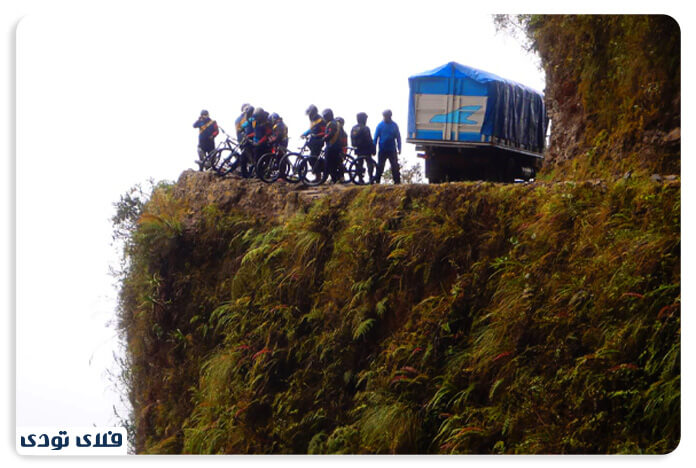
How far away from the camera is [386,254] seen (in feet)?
31.6

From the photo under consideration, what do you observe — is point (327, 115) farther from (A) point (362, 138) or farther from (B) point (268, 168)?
(B) point (268, 168)

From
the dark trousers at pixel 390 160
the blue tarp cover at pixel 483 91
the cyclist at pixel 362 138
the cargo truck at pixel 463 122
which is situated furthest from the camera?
the cargo truck at pixel 463 122

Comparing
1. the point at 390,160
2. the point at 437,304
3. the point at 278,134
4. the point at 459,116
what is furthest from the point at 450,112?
the point at 437,304

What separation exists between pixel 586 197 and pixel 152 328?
708cm

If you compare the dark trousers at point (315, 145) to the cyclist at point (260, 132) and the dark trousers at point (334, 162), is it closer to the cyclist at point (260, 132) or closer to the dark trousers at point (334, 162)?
the dark trousers at point (334, 162)

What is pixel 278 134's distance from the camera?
40.9ft

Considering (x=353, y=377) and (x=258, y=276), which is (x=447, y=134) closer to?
(x=258, y=276)

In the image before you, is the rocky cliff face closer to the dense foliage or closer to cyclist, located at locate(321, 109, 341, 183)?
the dense foliage

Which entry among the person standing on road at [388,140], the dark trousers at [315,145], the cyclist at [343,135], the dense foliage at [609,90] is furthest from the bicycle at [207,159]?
the dense foliage at [609,90]

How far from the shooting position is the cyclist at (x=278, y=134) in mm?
12445

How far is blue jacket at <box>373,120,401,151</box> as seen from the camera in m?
12.0

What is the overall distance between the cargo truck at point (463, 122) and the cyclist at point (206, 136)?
13.5 ft

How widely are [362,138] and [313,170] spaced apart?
1216 millimetres

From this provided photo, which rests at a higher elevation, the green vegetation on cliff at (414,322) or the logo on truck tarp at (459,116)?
the logo on truck tarp at (459,116)
